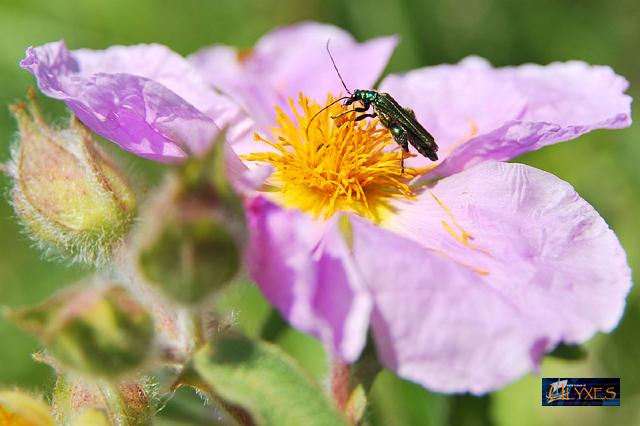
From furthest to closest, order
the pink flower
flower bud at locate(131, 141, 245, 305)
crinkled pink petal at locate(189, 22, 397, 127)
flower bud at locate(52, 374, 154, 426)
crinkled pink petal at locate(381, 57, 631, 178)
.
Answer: crinkled pink petal at locate(189, 22, 397, 127) < crinkled pink petal at locate(381, 57, 631, 178) < flower bud at locate(52, 374, 154, 426) < the pink flower < flower bud at locate(131, 141, 245, 305)

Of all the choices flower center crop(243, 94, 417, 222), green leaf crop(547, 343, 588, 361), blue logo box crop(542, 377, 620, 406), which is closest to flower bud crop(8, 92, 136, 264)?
flower center crop(243, 94, 417, 222)

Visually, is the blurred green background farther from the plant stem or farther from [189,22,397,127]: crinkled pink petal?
the plant stem

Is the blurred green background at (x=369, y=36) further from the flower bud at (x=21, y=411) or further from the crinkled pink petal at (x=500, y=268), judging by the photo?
the flower bud at (x=21, y=411)

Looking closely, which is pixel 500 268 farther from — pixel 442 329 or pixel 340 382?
pixel 340 382

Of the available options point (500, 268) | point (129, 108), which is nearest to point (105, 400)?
point (129, 108)

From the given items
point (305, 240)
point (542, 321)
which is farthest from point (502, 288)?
point (305, 240)

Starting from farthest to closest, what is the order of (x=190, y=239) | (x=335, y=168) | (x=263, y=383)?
(x=335, y=168) < (x=263, y=383) < (x=190, y=239)
